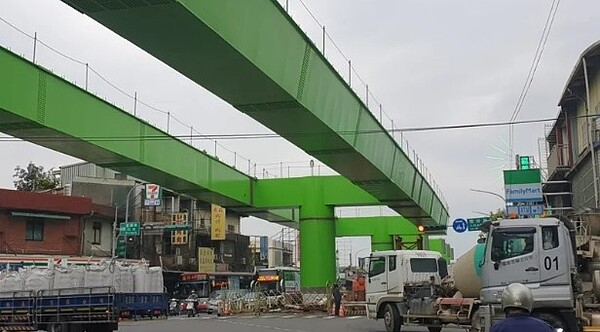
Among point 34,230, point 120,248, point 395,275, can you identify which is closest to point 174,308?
point 120,248

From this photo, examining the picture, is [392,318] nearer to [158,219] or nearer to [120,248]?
[120,248]

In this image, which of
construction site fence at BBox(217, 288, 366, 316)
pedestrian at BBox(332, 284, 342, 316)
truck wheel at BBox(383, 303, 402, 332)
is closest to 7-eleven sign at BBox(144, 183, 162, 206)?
construction site fence at BBox(217, 288, 366, 316)

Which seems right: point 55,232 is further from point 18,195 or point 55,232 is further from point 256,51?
point 256,51

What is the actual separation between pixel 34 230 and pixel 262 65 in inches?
1194

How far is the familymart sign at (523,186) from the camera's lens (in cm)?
2645

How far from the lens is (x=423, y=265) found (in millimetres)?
21797

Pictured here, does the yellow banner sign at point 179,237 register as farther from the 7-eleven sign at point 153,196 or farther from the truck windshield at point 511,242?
the truck windshield at point 511,242

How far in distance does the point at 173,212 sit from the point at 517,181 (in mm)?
34975

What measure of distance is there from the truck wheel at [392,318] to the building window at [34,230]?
26036 millimetres

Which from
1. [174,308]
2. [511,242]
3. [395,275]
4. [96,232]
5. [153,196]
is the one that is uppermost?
[153,196]

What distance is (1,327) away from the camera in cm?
2158

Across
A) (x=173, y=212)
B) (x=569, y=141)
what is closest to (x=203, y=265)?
(x=173, y=212)

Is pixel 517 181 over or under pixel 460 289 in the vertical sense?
over

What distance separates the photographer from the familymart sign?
2645 cm
